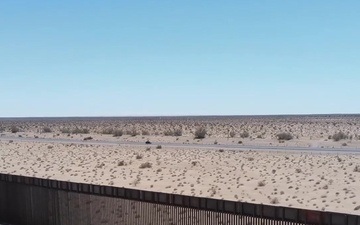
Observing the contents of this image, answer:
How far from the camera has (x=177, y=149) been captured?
54.3 metres

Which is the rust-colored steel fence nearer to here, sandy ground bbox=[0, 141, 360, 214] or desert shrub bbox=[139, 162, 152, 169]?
sandy ground bbox=[0, 141, 360, 214]

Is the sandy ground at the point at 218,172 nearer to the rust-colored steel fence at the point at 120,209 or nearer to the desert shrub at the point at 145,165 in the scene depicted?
the desert shrub at the point at 145,165

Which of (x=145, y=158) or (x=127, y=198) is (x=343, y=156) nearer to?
(x=145, y=158)

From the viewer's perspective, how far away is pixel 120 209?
15.0 m

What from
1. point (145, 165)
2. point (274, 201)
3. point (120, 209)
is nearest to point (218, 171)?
point (145, 165)


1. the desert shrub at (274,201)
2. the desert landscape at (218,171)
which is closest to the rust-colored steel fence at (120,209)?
the desert landscape at (218,171)

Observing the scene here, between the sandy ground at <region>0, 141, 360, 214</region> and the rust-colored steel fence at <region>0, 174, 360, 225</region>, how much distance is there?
10.0 metres

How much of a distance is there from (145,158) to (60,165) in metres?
7.58

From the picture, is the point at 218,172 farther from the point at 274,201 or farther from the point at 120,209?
the point at 120,209

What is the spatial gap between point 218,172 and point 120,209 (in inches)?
831

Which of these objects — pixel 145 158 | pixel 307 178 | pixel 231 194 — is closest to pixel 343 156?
pixel 307 178

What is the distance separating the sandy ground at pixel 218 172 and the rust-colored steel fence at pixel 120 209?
10030mm

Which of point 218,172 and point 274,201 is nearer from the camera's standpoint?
point 274,201

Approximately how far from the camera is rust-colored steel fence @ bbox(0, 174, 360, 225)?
11641 mm
